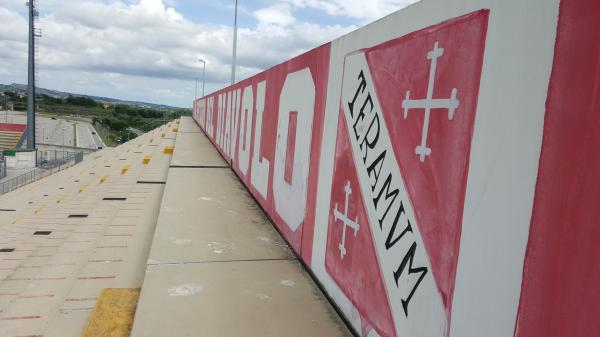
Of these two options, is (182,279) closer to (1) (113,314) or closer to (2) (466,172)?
(1) (113,314)

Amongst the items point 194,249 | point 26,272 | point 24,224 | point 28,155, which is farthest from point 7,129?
point 194,249

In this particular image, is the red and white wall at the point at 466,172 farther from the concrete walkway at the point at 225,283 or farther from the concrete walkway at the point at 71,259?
the concrete walkway at the point at 71,259

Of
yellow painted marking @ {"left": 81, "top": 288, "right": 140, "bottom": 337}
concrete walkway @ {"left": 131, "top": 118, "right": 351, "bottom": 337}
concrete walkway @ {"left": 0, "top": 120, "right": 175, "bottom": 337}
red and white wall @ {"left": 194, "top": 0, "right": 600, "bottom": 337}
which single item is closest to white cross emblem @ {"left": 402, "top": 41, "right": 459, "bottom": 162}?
red and white wall @ {"left": 194, "top": 0, "right": 600, "bottom": 337}

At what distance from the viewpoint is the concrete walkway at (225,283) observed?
2.58 metres

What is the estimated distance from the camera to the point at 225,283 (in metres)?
3.18

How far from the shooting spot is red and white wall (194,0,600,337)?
3.88ft

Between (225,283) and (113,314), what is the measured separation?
0.76m

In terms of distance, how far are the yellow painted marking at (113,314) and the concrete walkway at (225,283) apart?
0.15 meters

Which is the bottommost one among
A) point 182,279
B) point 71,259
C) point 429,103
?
point 71,259

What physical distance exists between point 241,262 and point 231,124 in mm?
6086

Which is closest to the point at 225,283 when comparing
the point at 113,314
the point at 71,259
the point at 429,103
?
the point at 113,314

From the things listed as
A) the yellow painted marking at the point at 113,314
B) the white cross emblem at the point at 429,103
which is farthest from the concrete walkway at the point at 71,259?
the white cross emblem at the point at 429,103

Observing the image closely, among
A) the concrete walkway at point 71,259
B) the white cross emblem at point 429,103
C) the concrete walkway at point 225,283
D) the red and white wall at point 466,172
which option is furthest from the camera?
the concrete walkway at point 71,259

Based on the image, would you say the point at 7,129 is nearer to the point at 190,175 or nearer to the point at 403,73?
the point at 190,175
